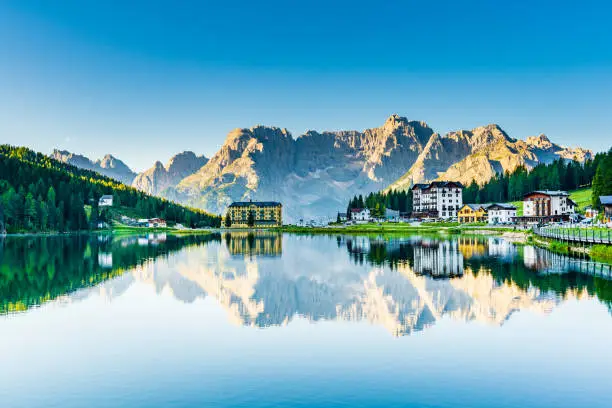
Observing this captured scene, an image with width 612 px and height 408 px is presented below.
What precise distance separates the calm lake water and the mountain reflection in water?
0.24m

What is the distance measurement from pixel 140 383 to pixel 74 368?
159 inches

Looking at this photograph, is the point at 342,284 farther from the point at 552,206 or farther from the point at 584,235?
the point at 552,206

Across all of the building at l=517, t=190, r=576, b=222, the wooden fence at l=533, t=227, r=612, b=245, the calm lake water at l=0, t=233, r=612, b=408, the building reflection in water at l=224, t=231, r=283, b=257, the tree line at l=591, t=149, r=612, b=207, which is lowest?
the calm lake water at l=0, t=233, r=612, b=408

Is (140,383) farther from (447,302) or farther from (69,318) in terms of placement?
(447,302)

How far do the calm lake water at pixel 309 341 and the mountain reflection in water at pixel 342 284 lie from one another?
242mm

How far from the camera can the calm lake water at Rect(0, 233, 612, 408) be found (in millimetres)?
18891

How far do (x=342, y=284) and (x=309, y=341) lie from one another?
22.8m

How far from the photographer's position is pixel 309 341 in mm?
26906

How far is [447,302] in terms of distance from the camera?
37656mm

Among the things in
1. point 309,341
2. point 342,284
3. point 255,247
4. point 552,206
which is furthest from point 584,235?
point 552,206

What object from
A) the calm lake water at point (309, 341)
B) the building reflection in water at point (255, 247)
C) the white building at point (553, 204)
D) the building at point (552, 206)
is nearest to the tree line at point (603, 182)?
the building at point (552, 206)

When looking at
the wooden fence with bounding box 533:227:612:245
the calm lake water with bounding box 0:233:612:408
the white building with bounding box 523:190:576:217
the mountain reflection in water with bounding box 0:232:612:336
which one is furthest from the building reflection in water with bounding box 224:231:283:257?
the white building with bounding box 523:190:576:217

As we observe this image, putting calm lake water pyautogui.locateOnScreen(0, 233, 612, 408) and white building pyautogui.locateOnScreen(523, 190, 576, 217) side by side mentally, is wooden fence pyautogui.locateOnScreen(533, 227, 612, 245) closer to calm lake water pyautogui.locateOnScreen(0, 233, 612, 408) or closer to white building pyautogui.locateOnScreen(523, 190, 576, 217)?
calm lake water pyautogui.locateOnScreen(0, 233, 612, 408)

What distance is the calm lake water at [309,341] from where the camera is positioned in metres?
18.9
